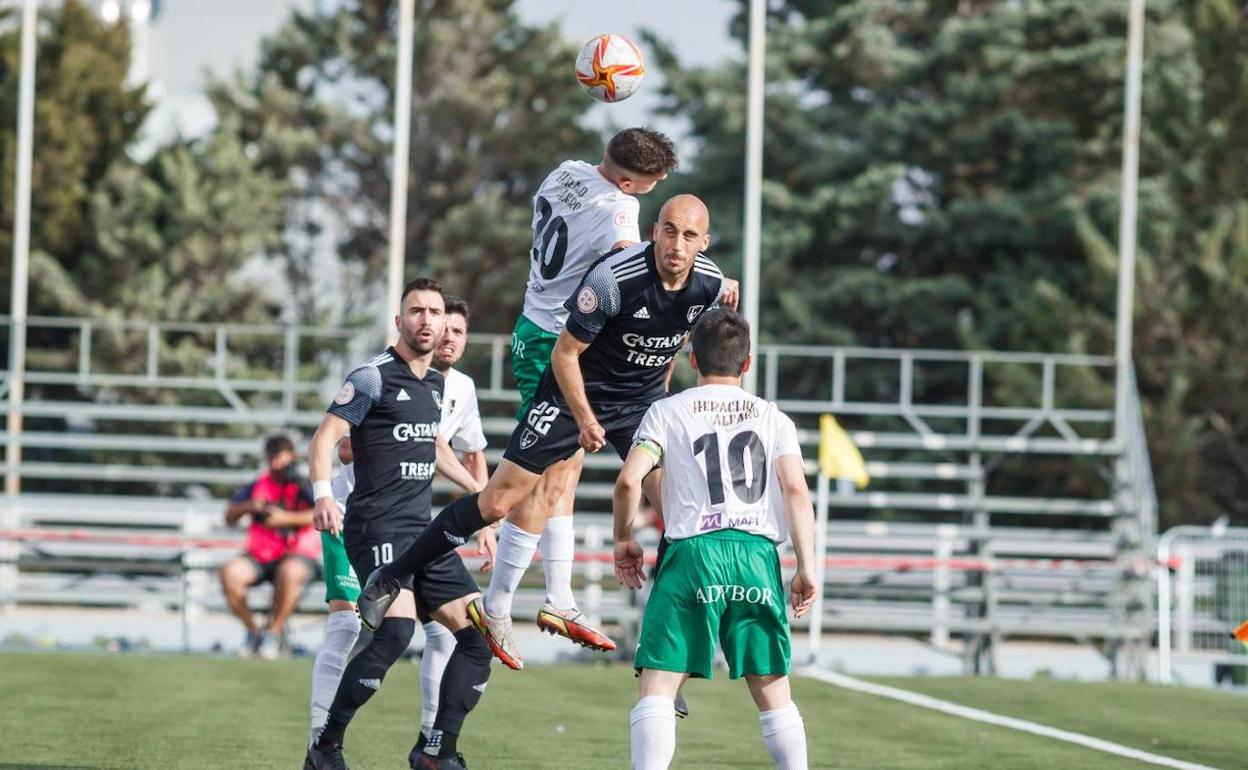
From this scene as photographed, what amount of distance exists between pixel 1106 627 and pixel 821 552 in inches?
124

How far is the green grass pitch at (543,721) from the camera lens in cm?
926

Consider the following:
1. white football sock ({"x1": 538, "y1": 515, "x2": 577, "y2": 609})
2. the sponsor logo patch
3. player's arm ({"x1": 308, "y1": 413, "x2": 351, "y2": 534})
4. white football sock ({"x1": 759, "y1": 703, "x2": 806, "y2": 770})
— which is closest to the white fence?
white football sock ({"x1": 538, "y1": 515, "x2": 577, "y2": 609})

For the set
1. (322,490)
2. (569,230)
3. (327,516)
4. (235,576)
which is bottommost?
(235,576)

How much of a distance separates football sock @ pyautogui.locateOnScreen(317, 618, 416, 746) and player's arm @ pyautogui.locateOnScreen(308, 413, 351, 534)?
0.51 meters

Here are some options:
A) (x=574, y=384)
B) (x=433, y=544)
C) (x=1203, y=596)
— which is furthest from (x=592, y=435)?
(x=1203, y=596)

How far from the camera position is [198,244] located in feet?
111

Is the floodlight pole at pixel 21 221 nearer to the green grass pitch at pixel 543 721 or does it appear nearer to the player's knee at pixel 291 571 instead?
the player's knee at pixel 291 571

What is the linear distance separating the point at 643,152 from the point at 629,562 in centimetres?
219

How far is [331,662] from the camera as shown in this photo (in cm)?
837

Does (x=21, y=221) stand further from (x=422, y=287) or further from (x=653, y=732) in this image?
(x=653, y=732)

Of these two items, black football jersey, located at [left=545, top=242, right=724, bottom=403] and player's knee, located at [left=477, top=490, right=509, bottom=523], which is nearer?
black football jersey, located at [left=545, top=242, right=724, bottom=403]

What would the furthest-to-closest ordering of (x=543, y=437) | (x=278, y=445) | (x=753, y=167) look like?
(x=753, y=167) → (x=278, y=445) → (x=543, y=437)

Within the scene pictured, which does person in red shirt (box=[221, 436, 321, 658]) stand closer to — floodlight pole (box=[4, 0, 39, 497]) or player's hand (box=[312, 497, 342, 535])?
floodlight pole (box=[4, 0, 39, 497])

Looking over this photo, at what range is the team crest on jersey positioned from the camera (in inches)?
298
